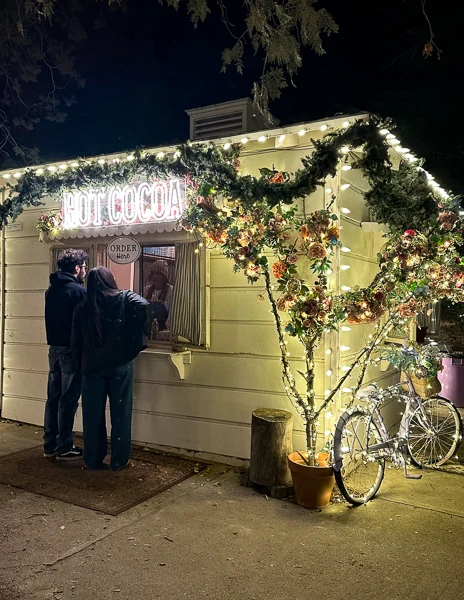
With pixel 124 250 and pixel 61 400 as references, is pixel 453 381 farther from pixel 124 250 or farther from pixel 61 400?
pixel 61 400

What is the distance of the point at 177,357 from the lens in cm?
561

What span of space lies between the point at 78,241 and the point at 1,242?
1562 mm

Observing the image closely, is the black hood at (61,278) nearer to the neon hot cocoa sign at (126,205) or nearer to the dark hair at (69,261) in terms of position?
the dark hair at (69,261)

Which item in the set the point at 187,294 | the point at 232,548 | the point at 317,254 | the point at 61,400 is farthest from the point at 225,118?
the point at 232,548

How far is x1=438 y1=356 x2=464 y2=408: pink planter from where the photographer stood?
330 inches

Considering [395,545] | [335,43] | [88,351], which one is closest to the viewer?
[395,545]

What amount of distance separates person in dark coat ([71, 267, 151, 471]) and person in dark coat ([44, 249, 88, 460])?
34 cm

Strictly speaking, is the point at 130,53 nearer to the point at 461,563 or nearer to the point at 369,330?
the point at 369,330

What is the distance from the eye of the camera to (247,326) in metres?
5.45

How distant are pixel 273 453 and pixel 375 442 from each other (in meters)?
1.07

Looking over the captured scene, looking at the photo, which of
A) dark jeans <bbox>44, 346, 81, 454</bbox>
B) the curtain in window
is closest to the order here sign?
the curtain in window

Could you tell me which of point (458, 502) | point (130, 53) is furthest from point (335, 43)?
point (458, 502)

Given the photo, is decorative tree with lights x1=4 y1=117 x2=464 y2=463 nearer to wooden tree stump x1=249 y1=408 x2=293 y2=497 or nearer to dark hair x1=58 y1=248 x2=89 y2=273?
wooden tree stump x1=249 y1=408 x2=293 y2=497

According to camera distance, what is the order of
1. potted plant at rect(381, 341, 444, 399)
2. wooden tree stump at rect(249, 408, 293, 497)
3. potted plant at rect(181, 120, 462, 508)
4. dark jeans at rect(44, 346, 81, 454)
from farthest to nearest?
dark jeans at rect(44, 346, 81, 454)
potted plant at rect(381, 341, 444, 399)
wooden tree stump at rect(249, 408, 293, 497)
potted plant at rect(181, 120, 462, 508)
